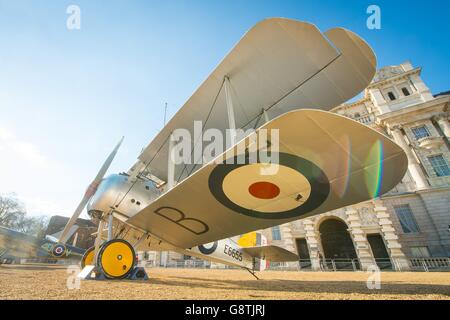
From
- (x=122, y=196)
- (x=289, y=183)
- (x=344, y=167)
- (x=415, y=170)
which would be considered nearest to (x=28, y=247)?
(x=122, y=196)

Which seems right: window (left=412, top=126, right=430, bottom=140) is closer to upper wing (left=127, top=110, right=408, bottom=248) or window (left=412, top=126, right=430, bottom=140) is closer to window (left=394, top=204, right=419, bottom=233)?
window (left=394, top=204, right=419, bottom=233)

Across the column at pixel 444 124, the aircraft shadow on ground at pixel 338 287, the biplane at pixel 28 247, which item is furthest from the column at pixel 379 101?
the biplane at pixel 28 247

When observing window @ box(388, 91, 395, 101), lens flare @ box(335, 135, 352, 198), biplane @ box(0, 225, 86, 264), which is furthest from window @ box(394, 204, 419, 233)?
biplane @ box(0, 225, 86, 264)

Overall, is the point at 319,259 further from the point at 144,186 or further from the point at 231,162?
the point at 231,162

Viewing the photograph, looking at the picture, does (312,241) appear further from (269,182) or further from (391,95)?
(391,95)

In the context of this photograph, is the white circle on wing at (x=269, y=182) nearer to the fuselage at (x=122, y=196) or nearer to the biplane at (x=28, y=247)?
the fuselage at (x=122, y=196)

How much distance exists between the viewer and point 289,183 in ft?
12.7

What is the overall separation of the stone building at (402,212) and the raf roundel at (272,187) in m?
18.5

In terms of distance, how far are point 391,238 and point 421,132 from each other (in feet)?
41.0

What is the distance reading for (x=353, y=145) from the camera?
2.86 m

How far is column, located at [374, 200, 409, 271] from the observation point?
17.1 metres

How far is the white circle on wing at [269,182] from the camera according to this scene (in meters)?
3.58
